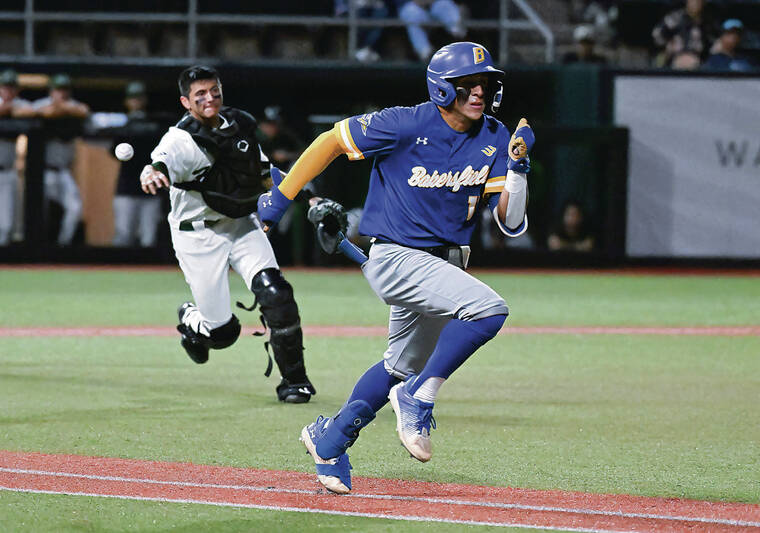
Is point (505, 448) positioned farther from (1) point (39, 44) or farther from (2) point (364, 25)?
(1) point (39, 44)

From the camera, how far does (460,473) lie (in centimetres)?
566

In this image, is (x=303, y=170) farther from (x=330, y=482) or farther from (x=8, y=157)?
(x=8, y=157)

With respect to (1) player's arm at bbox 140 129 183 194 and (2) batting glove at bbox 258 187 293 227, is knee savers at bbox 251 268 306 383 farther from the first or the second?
(2) batting glove at bbox 258 187 293 227

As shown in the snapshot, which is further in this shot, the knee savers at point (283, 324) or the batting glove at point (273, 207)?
the knee savers at point (283, 324)

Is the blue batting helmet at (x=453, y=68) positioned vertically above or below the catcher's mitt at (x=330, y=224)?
above

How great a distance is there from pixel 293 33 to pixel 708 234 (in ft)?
21.8

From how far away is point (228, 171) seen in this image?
7.89 meters

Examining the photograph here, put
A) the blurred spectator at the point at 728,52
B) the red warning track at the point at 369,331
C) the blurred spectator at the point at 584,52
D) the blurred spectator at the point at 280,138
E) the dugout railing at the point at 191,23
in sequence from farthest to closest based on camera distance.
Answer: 1. the blurred spectator at the point at 584,52
2. the blurred spectator at the point at 728,52
3. the dugout railing at the point at 191,23
4. the blurred spectator at the point at 280,138
5. the red warning track at the point at 369,331

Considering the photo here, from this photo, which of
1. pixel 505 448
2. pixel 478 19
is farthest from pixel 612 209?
pixel 505 448

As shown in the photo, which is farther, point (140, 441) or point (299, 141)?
point (299, 141)

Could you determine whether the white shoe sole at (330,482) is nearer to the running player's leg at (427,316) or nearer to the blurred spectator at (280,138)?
the running player's leg at (427,316)

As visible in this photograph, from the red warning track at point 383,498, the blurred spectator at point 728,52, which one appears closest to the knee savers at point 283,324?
the red warning track at point 383,498

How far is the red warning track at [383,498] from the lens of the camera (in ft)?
15.5

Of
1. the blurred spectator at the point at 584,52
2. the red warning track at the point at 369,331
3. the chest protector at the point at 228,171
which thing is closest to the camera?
the chest protector at the point at 228,171
